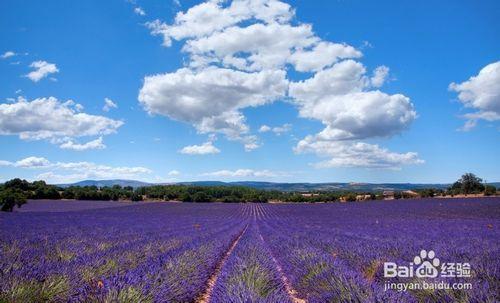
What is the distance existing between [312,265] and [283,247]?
141 inches

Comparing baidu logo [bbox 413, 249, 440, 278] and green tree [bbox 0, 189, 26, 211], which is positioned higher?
baidu logo [bbox 413, 249, 440, 278]

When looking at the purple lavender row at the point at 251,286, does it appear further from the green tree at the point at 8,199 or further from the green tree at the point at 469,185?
the green tree at the point at 469,185

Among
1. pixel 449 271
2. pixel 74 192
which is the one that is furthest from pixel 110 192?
pixel 449 271

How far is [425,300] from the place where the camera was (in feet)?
12.6

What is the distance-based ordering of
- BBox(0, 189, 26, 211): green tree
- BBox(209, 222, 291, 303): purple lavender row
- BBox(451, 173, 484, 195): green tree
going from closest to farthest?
BBox(209, 222, 291, 303): purple lavender row → BBox(0, 189, 26, 211): green tree → BBox(451, 173, 484, 195): green tree

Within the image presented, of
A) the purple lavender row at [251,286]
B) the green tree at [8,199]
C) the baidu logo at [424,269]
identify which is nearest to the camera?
the purple lavender row at [251,286]

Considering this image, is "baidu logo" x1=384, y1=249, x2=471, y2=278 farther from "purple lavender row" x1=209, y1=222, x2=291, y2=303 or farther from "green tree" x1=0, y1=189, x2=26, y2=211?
"green tree" x1=0, y1=189, x2=26, y2=211

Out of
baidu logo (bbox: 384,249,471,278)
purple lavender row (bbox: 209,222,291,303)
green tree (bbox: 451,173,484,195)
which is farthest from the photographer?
green tree (bbox: 451,173,484,195)

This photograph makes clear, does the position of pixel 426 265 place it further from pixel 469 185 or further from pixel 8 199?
pixel 469 185

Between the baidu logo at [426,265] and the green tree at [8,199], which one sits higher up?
the baidu logo at [426,265]

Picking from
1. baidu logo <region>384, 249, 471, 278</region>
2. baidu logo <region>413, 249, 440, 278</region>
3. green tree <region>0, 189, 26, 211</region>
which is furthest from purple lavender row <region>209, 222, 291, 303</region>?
green tree <region>0, 189, 26, 211</region>

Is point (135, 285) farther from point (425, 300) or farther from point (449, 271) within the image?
point (449, 271)

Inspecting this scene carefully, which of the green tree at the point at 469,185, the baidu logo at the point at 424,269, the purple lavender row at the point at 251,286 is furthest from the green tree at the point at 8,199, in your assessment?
the green tree at the point at 469,185

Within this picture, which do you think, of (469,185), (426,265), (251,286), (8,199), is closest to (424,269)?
(426,265)
